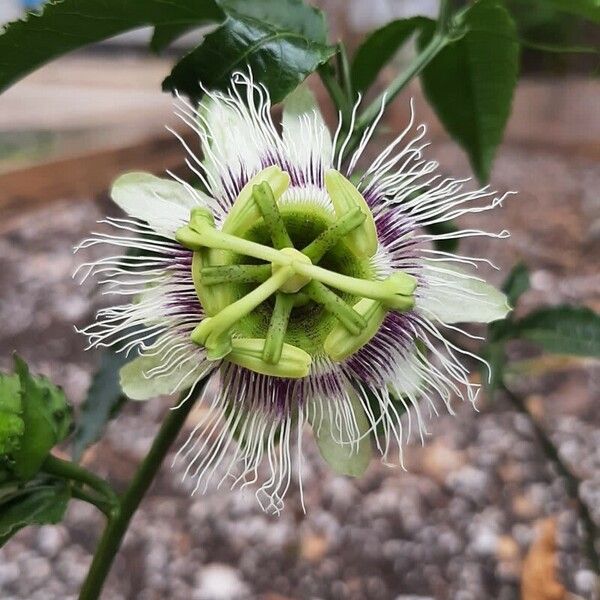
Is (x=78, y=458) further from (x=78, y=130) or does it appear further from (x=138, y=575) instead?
(x=78, y=130)

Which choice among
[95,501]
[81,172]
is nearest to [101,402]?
[95,501]

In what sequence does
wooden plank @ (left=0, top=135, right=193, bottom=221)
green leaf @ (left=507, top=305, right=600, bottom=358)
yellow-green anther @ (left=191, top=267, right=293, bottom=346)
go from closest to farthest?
1. yellow-green anther @ (left=191, top=267, right=293, bottom=346)
2. green leaf @ (left=507, top=305, right=600, bottom=358)
3. wooden plank @ (left=0, top=135, right=193, bottom=221)

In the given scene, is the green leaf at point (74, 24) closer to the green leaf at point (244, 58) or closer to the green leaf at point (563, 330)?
the green leaf at point (244, 58)

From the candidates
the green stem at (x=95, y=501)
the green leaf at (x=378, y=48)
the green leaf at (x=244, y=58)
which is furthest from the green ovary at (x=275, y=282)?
the green leaf at (x=378, y=48)

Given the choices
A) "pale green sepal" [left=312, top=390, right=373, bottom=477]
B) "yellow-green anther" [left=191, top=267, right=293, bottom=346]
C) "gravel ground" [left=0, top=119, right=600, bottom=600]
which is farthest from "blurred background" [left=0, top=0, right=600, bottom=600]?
"yellow-green anther" [left=191, top=267, right=293, bottom=346]

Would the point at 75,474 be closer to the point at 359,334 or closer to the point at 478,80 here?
the point at 359,334

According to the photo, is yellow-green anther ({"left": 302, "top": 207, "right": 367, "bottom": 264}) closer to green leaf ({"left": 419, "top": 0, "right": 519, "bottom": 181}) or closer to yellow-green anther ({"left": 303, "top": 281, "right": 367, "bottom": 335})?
yellow-green anther ({"left": 303, "top": 281, "right": 367, "bottom": 335})

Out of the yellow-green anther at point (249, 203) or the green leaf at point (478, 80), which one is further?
the green leaf at point (478, 80)
